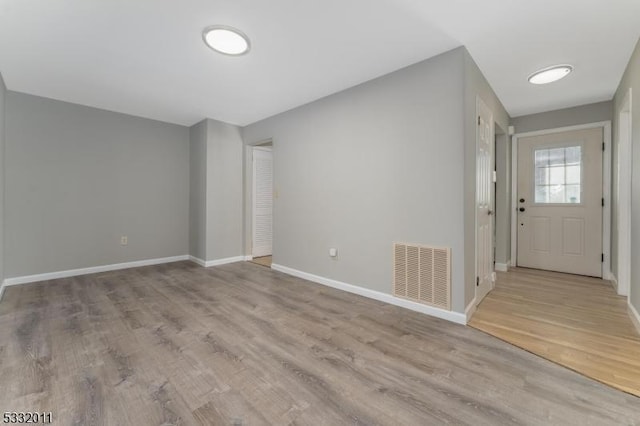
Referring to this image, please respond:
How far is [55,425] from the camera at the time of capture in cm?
135

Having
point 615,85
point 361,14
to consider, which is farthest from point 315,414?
point 615,85

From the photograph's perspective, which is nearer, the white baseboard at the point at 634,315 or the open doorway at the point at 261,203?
the white baseboard at the point at 634,315

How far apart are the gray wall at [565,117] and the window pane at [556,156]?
0.36m

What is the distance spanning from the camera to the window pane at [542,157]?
430 cm

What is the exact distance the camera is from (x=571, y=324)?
248 centimetres

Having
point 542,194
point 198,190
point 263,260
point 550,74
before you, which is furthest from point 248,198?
point 542,194

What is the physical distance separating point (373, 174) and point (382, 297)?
140 centimetres

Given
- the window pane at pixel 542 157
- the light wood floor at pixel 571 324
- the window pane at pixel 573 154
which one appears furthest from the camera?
the window pane at pixel 542 157

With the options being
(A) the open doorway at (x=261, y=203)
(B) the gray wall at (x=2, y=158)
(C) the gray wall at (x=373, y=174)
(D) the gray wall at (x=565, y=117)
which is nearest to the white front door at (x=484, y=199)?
(C) the gray wall at (x=373, y=174)

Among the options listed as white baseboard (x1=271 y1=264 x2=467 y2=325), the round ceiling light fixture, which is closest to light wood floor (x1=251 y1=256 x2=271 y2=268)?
white baseboard (x1=271 y1=264 x2=467 y2=325)

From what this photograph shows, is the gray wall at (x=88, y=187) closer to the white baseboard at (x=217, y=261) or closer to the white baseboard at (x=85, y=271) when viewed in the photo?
the white baseboard at (x=85, y=271)

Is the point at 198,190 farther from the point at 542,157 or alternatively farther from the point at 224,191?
the point at 542,157

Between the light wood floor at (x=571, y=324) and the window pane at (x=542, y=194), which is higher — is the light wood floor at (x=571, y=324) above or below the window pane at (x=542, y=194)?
below

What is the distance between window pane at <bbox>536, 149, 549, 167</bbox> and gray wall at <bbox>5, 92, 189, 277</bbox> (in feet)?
19.9
